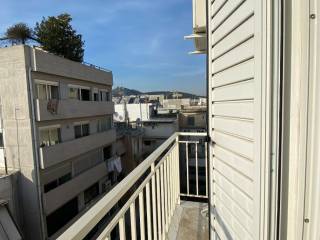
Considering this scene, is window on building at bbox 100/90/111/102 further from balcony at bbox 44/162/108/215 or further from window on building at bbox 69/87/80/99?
balcony at bbox 44/162/108/215

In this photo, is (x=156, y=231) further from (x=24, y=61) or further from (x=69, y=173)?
(x=69, y=173)

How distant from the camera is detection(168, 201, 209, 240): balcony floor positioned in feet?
7.23

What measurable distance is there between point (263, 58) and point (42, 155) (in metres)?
8.88

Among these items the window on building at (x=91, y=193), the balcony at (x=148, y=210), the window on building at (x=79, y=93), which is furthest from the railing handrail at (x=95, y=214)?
the window on building at (x=91, y=193)

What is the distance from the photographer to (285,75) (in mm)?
780

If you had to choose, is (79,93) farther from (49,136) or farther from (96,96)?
(49,136)

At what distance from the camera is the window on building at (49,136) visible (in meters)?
8.77

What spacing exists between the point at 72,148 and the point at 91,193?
3.04 m

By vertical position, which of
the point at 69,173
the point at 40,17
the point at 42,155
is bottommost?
the point at 69,173

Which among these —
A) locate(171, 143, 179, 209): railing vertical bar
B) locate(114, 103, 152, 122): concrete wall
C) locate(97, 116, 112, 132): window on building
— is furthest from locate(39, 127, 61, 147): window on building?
locate(114, 103, 152, 122): concrete wall

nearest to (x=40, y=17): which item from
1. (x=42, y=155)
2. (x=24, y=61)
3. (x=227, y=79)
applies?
(x=24, y=61)

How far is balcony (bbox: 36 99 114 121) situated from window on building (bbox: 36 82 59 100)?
0.27m

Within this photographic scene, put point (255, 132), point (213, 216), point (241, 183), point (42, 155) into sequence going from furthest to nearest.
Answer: point (42, 155)
point (213, 216)
point (241, 183)
point (255, 132)

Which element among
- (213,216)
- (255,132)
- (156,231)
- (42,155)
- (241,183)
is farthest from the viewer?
(42,155)
